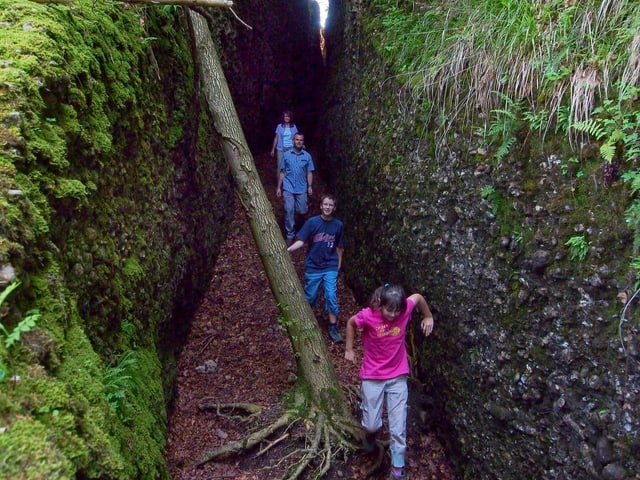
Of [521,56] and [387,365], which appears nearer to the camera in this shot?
[521,56]

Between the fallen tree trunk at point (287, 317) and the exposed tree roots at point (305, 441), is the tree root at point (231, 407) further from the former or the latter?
the fallen tree trunk at point (287, 317)

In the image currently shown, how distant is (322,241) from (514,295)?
3.02 m

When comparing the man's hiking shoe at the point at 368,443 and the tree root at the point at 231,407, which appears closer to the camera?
the man's hiking shoe at the point at 368,443

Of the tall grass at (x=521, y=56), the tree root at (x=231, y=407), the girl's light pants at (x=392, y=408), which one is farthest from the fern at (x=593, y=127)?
the tree root at (x=231, y=407)

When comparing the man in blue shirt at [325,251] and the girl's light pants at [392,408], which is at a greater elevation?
the man in blue shirt at [325,251]

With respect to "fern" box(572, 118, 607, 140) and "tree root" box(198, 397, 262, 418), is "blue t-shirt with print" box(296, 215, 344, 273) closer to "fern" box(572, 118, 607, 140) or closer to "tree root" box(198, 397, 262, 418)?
"tree root" box(198, 397, 262, 418)

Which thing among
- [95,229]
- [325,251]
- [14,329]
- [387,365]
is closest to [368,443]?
[387,365]

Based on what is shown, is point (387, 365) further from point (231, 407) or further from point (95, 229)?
point (95, 229)

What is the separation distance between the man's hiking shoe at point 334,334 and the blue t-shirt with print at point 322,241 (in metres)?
0.87

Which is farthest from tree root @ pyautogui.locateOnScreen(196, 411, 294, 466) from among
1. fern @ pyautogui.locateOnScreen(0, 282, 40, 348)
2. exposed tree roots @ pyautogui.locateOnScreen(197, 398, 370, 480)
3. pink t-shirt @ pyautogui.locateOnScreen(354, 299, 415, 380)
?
fern @ pyautogui.locateOnScreen(0, 282, 40, 348)

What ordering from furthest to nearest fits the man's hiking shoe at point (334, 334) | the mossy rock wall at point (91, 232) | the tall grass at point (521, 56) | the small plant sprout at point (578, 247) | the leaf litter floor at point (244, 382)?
1. the man's hiking shoe at point (334, 334)
2. the leaf litter floor at point (244, 382)
3. the tall grass at point (521, 56)
4. the small plant sprout at point (578, 247)
5. the mossy rock wall at point (91, 232)

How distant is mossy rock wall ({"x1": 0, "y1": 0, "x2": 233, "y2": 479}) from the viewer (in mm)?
2291

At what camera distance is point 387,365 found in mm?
4750

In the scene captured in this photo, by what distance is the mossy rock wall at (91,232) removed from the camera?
2.29 m
